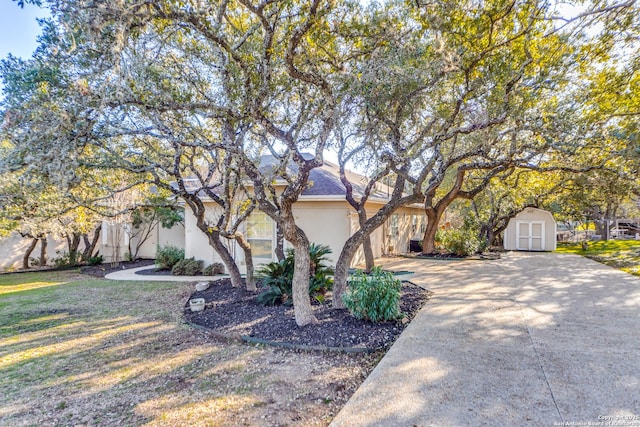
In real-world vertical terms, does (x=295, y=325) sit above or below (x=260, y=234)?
below

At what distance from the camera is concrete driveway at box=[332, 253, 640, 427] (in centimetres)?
312

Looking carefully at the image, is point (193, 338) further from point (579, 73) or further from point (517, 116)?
point (579, 73)

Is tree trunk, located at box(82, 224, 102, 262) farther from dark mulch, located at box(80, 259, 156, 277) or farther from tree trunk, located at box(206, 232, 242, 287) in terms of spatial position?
tree trunk, located at box(206, 232, 242, 287)

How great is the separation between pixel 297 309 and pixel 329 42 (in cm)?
475

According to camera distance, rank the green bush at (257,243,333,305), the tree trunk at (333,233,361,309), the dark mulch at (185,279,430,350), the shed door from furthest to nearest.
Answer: the shed door
the green bush at (257,243,333,305)
the tree trunk at (333,233,361,309)
the dark mulch at (185,279,430,350)

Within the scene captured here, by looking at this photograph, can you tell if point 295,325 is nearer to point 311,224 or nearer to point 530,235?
point 311,224

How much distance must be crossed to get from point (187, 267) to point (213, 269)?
0.98 metres

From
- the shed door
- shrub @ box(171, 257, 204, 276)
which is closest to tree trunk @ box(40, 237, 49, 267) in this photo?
shrub @ box(171, 257, 204, 276)

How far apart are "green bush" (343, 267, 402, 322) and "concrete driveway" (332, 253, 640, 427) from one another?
49 cm

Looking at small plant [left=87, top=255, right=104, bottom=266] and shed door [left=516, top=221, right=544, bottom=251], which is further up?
shed door [left=516, top=221, right=544, bottom=251]

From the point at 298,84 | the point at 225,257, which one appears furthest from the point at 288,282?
the point at 298,84

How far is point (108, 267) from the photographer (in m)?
15.2

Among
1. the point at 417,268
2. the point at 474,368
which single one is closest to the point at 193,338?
the point at 474,368

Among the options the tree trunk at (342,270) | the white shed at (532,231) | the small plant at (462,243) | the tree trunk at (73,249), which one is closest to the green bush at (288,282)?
the tree trunk at (342,270)
